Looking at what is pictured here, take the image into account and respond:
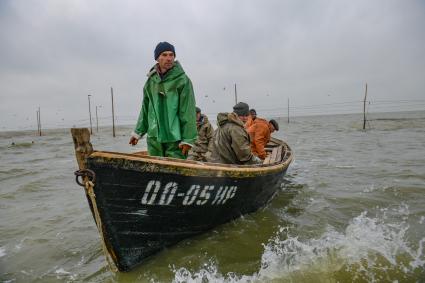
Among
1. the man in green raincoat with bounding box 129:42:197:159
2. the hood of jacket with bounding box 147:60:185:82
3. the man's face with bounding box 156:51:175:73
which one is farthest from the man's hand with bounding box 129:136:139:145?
the man's face with bounding box 156:51:175:73

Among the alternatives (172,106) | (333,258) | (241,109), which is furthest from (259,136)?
(333,258)

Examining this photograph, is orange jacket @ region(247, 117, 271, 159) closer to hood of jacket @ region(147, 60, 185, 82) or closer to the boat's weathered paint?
the boat's weathered paint

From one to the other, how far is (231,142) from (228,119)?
0.35m

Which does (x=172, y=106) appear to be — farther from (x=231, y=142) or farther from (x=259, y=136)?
(x=259, y=136)

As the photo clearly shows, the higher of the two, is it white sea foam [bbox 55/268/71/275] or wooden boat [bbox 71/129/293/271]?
wooden boat [bbox 71/129/293/271]

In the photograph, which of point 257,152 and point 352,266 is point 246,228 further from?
point 257,152

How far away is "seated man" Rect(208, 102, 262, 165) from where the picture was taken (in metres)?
4.76

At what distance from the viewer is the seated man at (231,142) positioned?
4.76 meters

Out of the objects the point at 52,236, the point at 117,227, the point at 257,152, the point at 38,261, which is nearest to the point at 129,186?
the point at 117,227

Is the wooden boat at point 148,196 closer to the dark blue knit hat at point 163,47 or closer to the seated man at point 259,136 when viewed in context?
the dark blue knit hat at point 163,47

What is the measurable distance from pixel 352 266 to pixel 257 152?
384 cm

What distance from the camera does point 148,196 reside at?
3.27m

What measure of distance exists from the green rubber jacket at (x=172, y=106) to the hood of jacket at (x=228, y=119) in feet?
2.84

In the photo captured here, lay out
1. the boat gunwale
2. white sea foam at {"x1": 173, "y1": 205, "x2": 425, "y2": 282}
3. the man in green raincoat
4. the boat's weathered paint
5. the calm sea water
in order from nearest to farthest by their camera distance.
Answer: the boat gunwale < the boat's weathered paint < white sea foam at {"x1": 173, "y1": 205, "x2": 425, "y2": 282} < the calm sea water < the man in green raincoat
